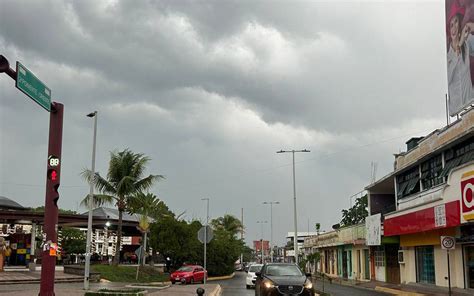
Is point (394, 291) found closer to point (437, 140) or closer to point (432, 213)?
point (432, 213)

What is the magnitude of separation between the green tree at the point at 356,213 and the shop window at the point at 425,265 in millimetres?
42725

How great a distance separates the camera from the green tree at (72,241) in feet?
266

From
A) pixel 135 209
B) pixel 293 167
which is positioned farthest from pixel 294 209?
pixel 135 209

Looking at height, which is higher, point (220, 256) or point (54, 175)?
point (54, 175)

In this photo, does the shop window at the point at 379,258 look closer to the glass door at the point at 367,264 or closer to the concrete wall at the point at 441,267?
the glass door at the point at 367,264

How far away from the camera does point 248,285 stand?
3281 centimetres

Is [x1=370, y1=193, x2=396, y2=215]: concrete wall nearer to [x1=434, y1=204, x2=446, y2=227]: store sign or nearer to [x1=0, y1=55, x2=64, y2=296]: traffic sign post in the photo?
[x1=434, y1=204, x2=446, y2=227]: store sign

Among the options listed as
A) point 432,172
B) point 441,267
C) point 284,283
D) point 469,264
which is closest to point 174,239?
point 432,172

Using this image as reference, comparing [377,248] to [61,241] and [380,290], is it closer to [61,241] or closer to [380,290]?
[380,290]

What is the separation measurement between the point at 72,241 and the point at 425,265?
6347 centimetres

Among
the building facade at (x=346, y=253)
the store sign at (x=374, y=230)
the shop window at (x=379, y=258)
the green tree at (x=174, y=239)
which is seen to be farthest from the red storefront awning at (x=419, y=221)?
the green tree at (x=174, y=239)

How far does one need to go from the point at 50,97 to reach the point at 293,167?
33.8 meters

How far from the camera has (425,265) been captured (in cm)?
3025

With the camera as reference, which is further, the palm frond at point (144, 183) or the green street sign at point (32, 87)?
the palm frond at point (144, 183)
